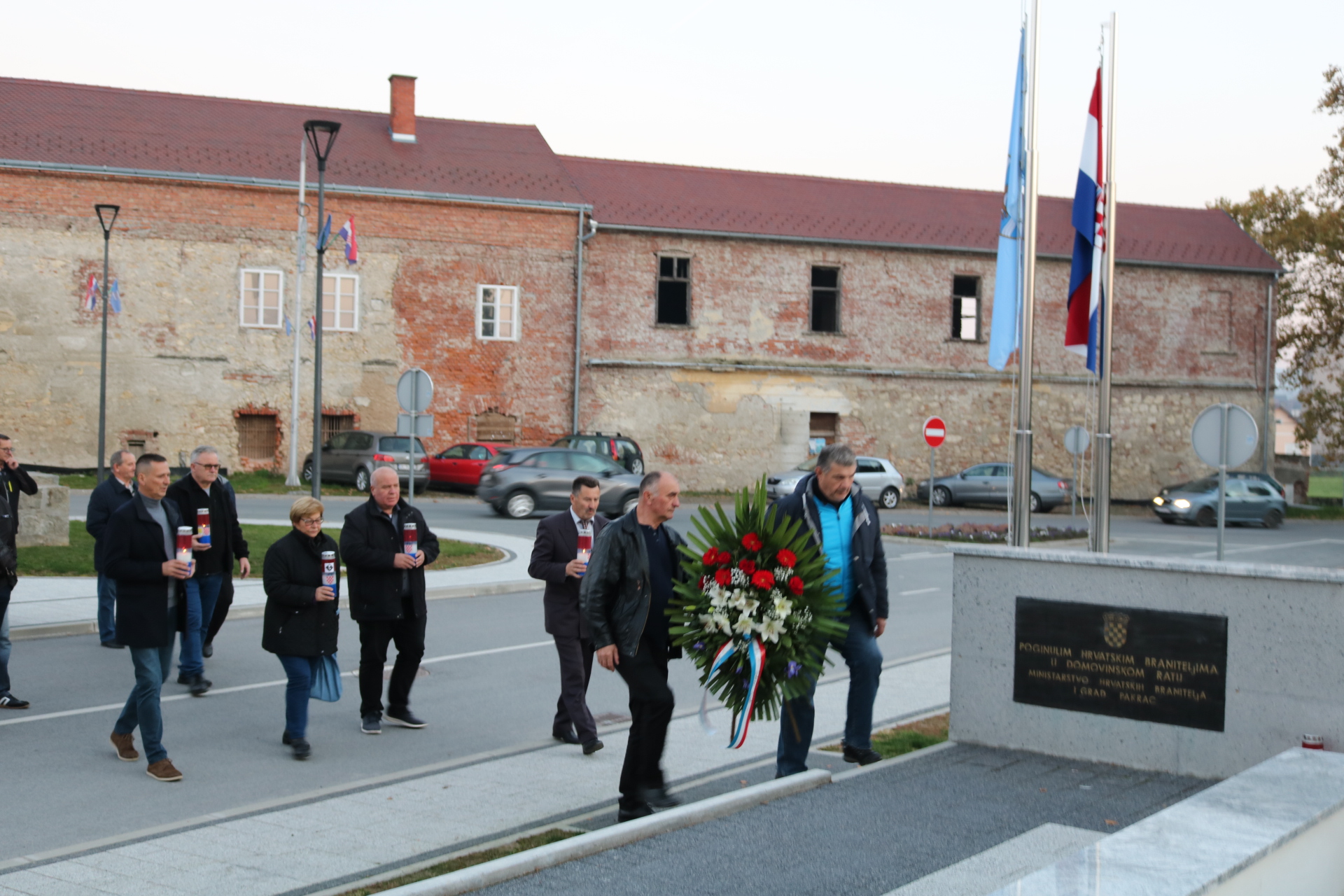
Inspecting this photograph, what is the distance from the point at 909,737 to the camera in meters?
8.42

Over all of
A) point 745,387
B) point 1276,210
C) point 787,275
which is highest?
point 1276,210

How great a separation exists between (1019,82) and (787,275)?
28755 millimetres

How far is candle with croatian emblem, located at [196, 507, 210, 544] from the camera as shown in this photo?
8883 millimetres

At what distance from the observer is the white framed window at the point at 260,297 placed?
3509 cm

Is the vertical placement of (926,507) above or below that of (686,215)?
below

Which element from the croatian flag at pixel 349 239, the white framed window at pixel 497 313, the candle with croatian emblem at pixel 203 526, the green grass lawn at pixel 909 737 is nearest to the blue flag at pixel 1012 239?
the green grass lawn at pixel 909 737

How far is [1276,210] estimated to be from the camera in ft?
158

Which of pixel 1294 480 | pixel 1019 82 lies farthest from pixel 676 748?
pixel 1294 480

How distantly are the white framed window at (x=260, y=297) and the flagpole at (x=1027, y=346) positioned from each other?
27778 millimetres

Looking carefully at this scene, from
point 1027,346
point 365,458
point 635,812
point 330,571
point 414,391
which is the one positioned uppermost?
point 1027,346

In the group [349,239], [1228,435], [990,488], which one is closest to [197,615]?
[1228,435]

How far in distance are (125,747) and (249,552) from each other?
322 inches

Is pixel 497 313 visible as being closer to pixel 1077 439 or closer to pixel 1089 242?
pixel 1077 439

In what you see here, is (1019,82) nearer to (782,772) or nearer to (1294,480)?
(782,772)
